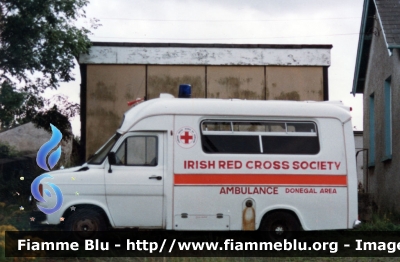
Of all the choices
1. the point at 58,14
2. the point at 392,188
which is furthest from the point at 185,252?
the point at 58,14

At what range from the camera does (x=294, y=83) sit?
60.6ft

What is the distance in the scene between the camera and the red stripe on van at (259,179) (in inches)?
464

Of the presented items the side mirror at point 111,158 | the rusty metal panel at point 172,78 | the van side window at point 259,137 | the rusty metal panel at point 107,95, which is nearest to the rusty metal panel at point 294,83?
the rusty metal panel at point 172,78

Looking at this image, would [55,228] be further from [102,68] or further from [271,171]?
[102,68]

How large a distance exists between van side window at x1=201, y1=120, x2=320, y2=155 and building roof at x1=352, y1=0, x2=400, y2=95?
470 centimetres

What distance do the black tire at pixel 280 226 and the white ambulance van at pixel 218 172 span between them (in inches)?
0.7

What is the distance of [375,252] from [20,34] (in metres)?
9.89

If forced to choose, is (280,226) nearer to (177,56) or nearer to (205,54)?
(205,54)

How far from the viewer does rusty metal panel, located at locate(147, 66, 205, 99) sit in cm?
1841

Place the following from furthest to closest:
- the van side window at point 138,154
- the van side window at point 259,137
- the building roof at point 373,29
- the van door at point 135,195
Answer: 1. the building roof at point 373,29
2. the van side window at point 259,137
3. the van side window at point 138,154
4. the van door at point 135,195

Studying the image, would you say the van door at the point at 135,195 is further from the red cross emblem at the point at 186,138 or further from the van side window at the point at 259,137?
the van side window at the point at 259,137

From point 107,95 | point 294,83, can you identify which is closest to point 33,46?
point 107,95

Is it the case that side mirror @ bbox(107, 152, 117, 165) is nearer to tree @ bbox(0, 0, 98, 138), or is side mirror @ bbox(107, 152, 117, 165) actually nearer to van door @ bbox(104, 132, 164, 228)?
van door @ bbox(104, 132, 164, 228)

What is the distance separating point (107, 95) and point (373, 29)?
7.46 meters
